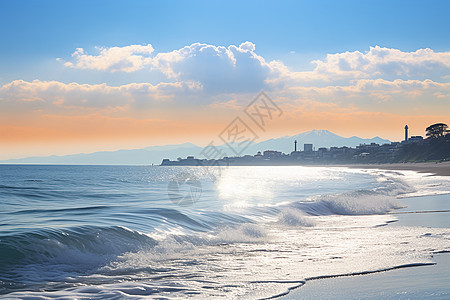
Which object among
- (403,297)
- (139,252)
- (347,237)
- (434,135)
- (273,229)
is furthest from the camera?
(434,135)

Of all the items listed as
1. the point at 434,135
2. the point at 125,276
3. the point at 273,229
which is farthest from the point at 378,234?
the point at 434,135

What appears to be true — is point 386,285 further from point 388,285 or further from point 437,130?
point 437,130

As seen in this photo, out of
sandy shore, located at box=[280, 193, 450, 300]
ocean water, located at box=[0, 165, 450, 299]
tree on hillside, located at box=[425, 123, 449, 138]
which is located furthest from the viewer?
tree on hillside, located at box=[425, 123, 449, 138]

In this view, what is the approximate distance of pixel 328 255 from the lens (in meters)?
8.78

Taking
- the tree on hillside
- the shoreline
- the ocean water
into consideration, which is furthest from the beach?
the tree on hillside

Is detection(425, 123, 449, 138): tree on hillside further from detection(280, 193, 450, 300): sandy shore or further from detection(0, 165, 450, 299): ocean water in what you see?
detection(280, 193, 450, 300): sandy shore

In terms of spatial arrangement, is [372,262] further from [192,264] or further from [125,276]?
[125,276]

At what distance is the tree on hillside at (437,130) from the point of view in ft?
512

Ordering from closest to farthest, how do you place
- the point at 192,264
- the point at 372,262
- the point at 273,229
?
the point at 372,262 < the point at 192,264 < the point at 273,229

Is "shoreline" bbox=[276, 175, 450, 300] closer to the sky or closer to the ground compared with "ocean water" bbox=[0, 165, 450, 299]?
closer to the sky

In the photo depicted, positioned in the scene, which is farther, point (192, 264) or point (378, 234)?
point (378, 234)

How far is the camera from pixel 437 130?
158 metres

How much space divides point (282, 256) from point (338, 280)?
→ 2.36 m

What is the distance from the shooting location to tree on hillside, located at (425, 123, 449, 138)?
156125mm
